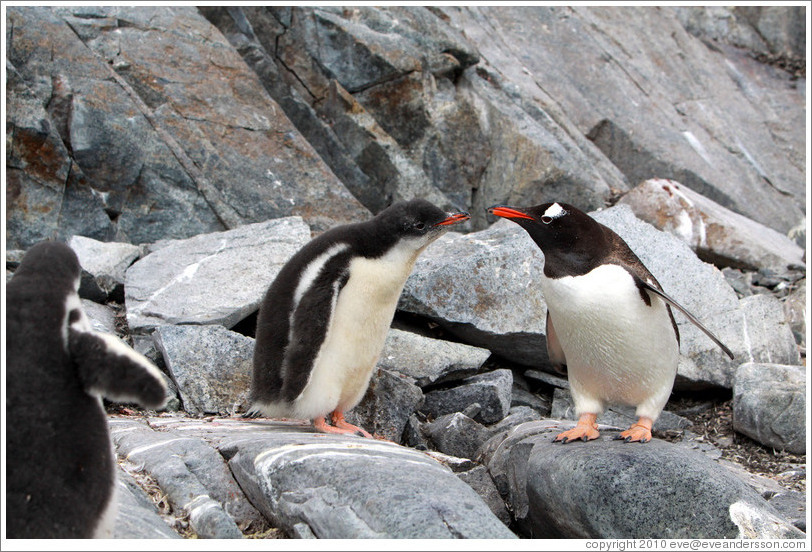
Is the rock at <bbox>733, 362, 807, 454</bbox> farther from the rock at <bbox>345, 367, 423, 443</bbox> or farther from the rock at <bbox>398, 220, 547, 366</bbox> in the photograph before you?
the rock at <bbox>345, 367, 423, 443</bbox>

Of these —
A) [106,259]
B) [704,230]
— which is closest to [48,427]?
[106,259]

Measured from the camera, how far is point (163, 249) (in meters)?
5.66

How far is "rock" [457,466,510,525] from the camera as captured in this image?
371 centimetres

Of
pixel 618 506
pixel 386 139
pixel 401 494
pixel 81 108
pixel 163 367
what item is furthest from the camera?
pixel 386 139

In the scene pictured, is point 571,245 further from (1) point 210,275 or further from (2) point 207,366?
(1) point 210,275

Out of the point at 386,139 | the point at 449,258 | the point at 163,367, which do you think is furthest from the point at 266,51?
the point at 163,367

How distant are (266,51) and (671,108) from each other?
5.09 m

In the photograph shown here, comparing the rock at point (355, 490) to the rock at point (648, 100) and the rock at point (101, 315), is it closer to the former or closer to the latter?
the rock at point (101, 315)

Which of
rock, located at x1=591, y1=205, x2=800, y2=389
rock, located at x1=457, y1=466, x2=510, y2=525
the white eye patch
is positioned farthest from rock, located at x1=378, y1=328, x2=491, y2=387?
rock, located at x1=591, y1=205, x2=800, y2=389

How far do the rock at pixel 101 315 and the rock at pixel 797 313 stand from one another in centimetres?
517

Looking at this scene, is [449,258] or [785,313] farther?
[785,313]

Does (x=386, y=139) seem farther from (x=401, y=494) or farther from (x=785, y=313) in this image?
(x=401, y=494)

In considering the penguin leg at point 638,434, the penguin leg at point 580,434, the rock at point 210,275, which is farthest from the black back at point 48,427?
the rock at point 210,275

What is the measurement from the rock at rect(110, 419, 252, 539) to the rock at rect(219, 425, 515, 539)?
64 mm
